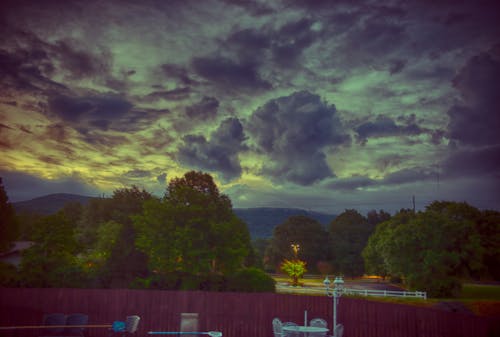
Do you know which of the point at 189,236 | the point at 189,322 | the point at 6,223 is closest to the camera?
the point at 189,322

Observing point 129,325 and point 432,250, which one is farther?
point 432,250

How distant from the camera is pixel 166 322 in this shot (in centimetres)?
1986

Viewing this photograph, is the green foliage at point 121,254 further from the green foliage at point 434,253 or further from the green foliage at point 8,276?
the green foliage at point 434,253

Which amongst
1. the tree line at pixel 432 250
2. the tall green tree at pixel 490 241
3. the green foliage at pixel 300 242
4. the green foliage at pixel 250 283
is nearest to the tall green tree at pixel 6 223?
the green foliage at pixel 250 283

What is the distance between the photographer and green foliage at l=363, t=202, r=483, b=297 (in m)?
36.8

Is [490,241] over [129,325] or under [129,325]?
over

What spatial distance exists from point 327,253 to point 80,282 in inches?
2251

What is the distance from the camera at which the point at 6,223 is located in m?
43.7

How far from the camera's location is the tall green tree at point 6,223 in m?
43.0

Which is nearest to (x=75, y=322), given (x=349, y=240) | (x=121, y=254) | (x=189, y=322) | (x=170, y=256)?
(x=189, y=322)

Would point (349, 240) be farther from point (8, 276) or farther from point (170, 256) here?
point (8, 276)

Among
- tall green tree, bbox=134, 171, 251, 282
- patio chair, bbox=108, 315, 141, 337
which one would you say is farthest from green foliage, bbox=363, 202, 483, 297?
patio chair, bbox=108, 315, 141, 337

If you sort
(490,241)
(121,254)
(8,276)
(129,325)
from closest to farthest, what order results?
(129,325) → (8,276) → (121,254) → (490,241)

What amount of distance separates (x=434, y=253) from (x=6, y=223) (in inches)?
1617
